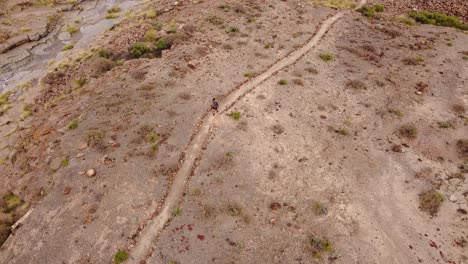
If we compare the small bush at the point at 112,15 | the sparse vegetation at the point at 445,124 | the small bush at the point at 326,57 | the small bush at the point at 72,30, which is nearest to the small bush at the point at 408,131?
the sparse vegetation at the point at 445,124

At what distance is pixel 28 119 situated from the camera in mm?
46375

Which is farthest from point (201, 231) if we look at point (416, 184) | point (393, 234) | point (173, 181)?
point (416, 184)

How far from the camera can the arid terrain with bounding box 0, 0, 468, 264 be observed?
2866cm

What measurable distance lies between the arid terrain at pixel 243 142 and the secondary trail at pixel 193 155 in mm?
172

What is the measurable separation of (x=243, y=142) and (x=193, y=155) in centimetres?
511

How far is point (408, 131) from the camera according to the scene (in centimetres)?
3728

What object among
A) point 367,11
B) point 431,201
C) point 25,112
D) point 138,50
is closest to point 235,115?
point 431,201

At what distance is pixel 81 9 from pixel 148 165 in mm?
54828

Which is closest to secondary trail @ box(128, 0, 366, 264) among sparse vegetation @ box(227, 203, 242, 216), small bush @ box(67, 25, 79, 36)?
sparse vegetation @ box(227, 203, 242, 216)

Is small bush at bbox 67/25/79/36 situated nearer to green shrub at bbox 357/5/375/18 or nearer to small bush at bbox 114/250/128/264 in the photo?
green shrub at bbox 357/5/375/18

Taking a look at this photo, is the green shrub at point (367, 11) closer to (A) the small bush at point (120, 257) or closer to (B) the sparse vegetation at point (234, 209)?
(B) the sparse vegetation at point (234, 209)

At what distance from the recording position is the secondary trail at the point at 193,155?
2822cm

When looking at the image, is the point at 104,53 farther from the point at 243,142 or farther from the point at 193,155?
the point at 243,142

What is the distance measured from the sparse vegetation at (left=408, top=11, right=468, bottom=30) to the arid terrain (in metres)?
0.23
